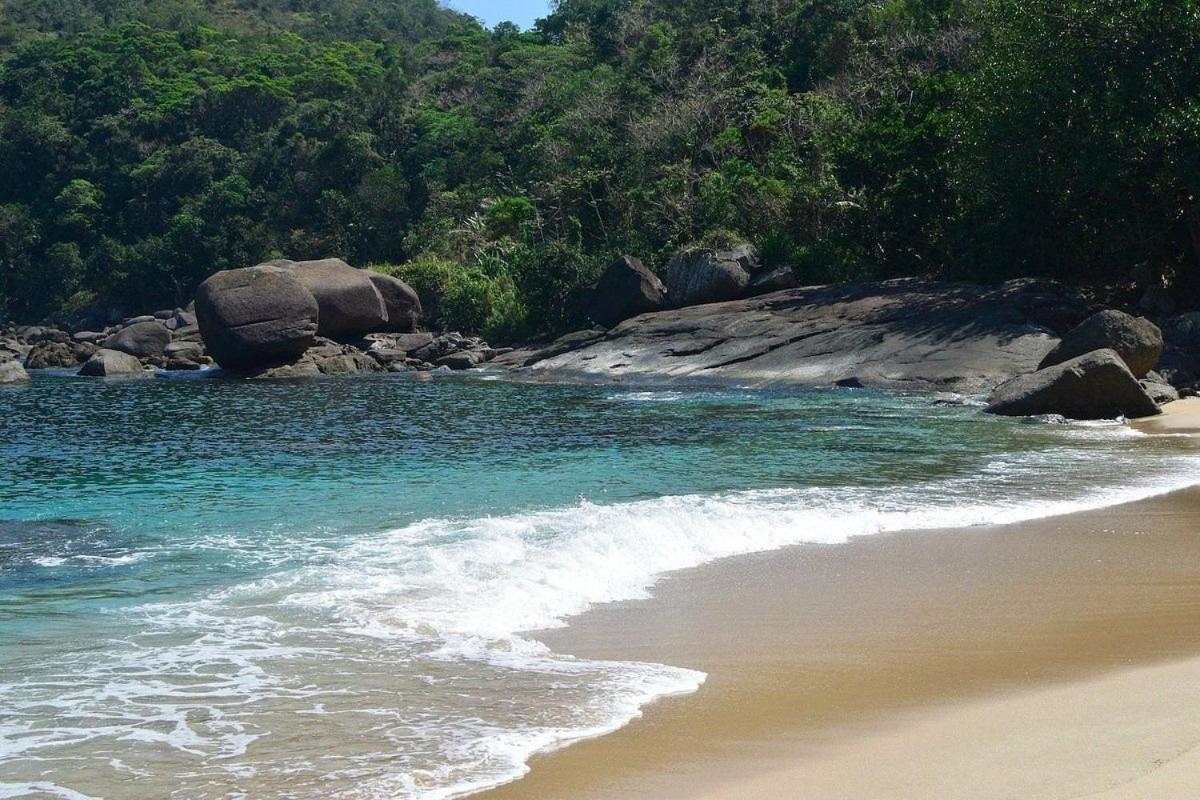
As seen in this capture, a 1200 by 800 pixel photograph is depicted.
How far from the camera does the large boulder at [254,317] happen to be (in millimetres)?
35438

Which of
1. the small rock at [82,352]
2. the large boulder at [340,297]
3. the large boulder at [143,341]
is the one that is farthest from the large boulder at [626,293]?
the small rock at [82,352]

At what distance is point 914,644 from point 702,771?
8.31 ft

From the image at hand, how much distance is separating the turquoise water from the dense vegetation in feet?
28.1

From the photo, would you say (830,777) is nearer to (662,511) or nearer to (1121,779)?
(1121,779)

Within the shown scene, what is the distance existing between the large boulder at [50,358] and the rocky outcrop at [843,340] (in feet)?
61.4

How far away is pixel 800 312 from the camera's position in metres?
30.8

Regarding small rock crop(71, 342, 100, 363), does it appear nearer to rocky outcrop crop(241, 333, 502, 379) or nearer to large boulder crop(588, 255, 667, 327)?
rocky outcrop crop(241, 333, 502, 379)

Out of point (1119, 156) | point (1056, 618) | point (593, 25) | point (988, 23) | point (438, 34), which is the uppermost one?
point (438, 34)

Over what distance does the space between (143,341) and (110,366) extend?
442 cm

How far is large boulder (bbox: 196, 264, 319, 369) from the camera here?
35.4 meters

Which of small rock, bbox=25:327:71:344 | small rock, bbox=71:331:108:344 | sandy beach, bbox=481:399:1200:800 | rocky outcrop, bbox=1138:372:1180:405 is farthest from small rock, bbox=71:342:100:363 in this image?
sandy beach, bbox=481:399:1200:800

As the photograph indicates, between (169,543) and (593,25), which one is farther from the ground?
(593,25)

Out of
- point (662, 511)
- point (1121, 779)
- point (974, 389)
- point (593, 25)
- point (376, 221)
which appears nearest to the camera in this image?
point (1121, 779)

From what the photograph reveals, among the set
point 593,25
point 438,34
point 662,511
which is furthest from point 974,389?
point 438,34
